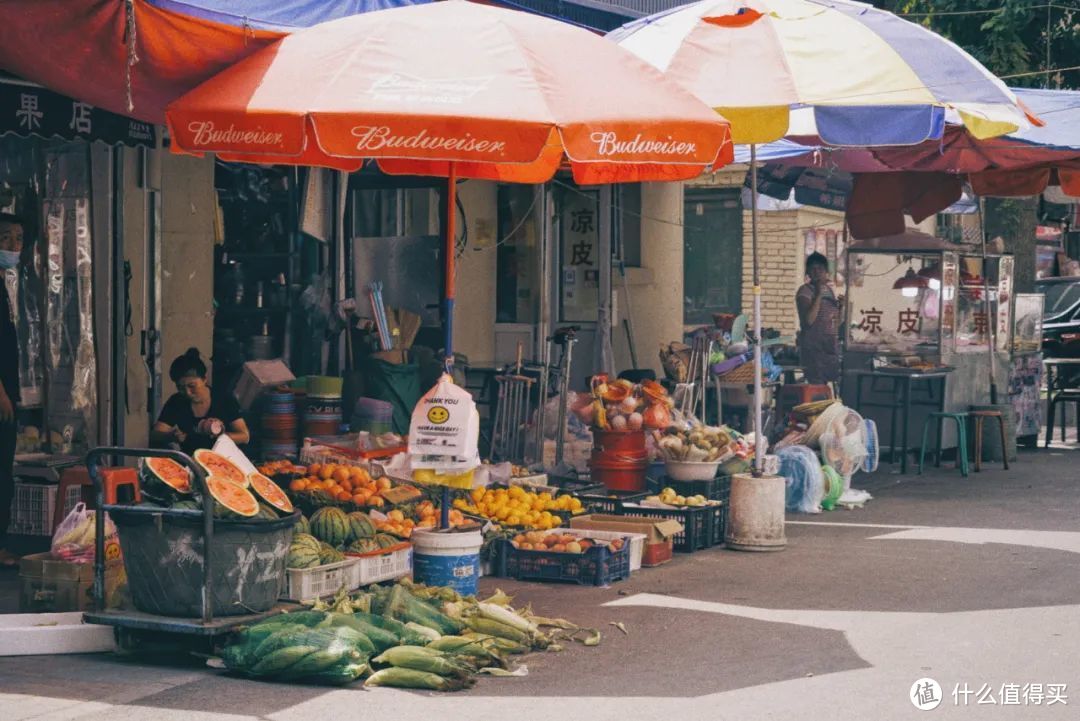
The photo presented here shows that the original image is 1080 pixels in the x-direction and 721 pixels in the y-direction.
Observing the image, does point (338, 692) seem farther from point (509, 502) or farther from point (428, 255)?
point (428, 255)

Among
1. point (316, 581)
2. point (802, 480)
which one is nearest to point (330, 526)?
point (316, 581)

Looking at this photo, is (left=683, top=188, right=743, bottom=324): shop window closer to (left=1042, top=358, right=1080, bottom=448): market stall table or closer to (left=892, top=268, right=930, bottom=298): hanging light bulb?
(left=1042, top=358, right=1080, bottom=448): market stall table

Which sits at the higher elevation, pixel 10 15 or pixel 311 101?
pixel 10 15

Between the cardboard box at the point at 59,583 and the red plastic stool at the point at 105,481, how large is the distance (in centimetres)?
38

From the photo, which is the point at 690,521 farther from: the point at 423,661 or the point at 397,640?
the point at 423,661

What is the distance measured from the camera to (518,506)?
1028 cm

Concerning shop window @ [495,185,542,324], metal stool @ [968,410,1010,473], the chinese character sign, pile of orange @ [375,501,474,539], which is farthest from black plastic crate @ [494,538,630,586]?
metal stool @ [968,410,1010,473]

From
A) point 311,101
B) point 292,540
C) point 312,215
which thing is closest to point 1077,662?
point 292,540

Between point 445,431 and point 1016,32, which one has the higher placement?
point 1016,32

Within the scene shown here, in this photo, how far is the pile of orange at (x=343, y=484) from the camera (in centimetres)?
959

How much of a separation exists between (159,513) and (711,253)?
59.2 ft

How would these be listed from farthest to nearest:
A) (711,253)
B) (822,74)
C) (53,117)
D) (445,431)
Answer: (711,253) → (822,74) → (53,117) → (445,431)

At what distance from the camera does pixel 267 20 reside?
28.3ft

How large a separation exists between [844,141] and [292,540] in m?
4.61
